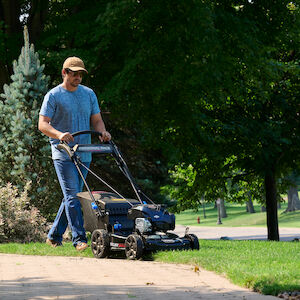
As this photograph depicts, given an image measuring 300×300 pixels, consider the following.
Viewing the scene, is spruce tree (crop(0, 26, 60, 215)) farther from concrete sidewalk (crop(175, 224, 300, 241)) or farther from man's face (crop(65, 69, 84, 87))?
concrete sidewalk (crop(175, 224, 300, 241))

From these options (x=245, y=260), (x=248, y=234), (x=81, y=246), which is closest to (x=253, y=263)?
(x=245, y=260)

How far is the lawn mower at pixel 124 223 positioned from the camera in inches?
297

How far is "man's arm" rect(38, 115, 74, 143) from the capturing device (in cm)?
809

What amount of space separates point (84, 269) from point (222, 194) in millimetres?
15020

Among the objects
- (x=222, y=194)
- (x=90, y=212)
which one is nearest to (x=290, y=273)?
(x=90, y=212)

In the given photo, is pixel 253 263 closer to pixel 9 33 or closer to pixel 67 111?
pixel 67 111

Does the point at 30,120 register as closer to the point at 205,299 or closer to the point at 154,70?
the point at 154,70

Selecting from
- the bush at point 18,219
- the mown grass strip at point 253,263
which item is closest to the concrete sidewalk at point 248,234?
the bush at point 18,219

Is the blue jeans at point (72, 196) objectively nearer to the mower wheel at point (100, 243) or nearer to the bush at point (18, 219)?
the mower wheel at point (100, 243)

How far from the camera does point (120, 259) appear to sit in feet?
25.7

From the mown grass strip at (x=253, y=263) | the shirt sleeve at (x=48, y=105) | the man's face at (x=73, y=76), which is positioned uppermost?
the man's face at (x=73, y=76)

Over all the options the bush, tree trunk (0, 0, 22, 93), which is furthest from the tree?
the bush

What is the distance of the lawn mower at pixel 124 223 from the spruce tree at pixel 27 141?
2.89m

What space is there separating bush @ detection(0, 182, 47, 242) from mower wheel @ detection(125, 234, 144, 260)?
3.27 meters
